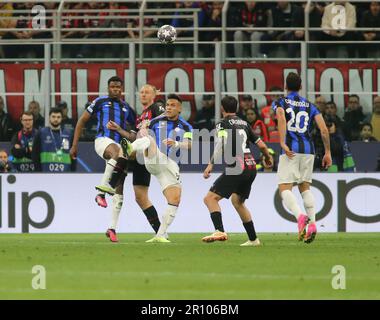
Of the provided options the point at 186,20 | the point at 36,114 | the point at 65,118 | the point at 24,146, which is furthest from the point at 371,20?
the point at 24,146

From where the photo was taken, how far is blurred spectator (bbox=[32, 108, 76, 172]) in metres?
22.2

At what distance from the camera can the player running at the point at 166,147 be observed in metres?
16.8

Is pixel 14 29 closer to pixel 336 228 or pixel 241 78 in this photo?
pixel 241 78

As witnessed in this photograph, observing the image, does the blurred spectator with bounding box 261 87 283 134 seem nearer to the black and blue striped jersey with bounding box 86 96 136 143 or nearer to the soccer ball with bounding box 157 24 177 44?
the soccer ball with bounding box 157 24 177 44

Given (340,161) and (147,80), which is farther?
(147,80)

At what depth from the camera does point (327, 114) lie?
22812mm

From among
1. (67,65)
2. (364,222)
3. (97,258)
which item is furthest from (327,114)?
(97,258)

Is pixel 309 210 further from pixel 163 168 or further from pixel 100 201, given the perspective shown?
pixel 100 201

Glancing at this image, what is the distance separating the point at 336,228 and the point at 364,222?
459mm

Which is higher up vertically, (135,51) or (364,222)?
(135,51)

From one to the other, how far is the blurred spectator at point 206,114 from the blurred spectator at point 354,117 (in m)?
2.36

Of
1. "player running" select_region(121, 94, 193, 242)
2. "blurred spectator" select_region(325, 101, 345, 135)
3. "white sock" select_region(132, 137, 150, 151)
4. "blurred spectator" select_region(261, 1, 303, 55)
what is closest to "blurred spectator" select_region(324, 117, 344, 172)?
"blurred spectator" select_region(325, 101, 345, 135)
